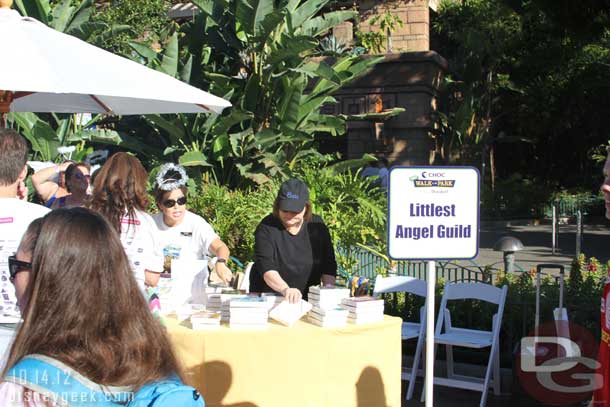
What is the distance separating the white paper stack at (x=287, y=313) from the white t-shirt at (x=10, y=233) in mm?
1569

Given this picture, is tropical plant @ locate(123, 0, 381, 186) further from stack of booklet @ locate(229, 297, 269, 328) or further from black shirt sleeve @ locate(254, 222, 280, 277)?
stack of booklet @ locate(229, 297, 269, 328)

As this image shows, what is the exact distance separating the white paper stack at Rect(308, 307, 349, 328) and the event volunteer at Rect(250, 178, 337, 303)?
0.46 meters

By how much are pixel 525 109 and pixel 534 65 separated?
159 cm

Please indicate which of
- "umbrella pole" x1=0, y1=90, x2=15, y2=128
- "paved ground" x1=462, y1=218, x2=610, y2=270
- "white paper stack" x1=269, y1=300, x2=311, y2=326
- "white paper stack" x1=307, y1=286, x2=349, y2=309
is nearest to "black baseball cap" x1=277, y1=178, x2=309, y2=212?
"white paper stack" x1=307, y1=286, x2=349, y2=309

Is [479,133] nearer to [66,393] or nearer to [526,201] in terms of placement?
[526,201]

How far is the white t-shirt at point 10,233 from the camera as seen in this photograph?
3449 mm

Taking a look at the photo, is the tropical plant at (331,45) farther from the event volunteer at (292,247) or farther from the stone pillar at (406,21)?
the event volunteer at (292,247)

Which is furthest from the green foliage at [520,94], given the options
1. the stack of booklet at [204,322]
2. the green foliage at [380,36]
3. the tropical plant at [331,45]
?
the stack of booklet at [204,322]

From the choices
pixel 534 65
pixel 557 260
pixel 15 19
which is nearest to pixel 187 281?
pixel 15 19

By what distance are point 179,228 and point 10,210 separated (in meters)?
2.01

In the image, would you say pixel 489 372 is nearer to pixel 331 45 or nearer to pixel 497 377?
pixel 497 377

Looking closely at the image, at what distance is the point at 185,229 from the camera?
5.43 metres

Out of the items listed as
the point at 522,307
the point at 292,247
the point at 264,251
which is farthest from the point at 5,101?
the point at 522,307

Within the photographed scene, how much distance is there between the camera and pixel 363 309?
464 cm
